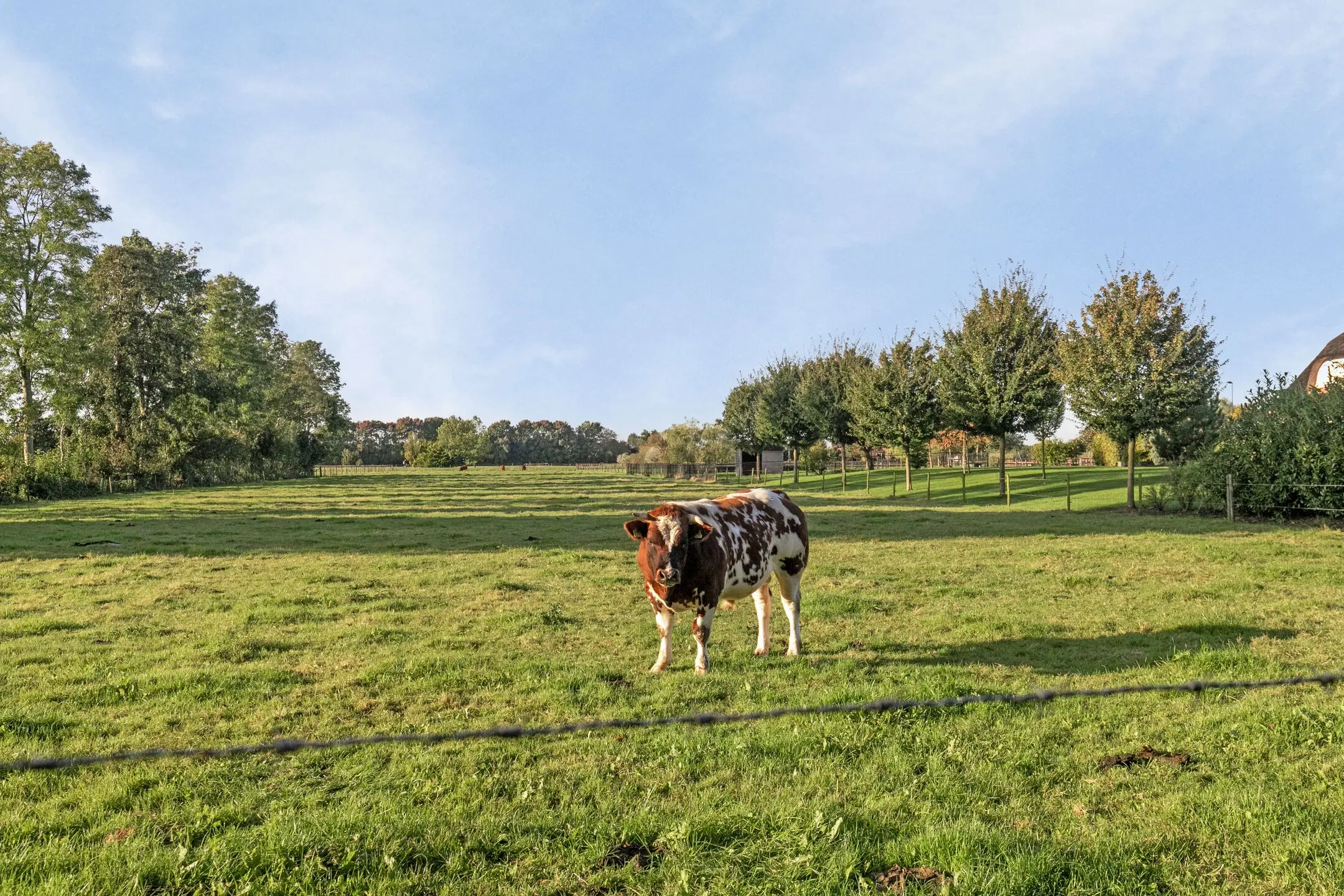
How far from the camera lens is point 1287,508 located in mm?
23109

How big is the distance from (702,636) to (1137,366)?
1080 inches

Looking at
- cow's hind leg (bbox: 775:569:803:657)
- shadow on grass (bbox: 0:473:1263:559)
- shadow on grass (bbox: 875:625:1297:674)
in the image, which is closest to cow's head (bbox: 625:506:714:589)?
cow's hind leg (bbox: 775:569:803:657)

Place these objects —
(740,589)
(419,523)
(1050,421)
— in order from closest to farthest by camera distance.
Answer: (740,589) → (419,523) → (1050,421)

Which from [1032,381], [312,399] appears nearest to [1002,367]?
[1032,381]

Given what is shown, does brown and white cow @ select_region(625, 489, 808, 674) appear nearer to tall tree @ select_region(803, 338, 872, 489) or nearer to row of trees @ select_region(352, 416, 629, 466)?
tall tree @ select_region(803, 338, 872, 489)

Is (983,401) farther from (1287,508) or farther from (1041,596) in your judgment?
(1041,596)

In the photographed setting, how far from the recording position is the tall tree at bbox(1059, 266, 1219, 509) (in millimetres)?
28141

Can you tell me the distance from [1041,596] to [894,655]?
15.8 feet

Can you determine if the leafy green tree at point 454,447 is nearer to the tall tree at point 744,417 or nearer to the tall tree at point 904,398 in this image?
the tall tree at point 744,417

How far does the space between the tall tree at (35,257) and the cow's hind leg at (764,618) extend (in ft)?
149

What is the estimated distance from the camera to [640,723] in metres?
5.82

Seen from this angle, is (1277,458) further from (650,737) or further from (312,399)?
(312,399)

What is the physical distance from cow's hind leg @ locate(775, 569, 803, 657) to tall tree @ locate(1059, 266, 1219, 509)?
79.8 ft

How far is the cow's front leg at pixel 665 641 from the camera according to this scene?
8.09 metres
